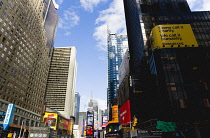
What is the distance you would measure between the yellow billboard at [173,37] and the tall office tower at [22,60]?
57.0 metres

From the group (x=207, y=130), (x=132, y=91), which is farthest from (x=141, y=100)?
(x=207, y=130)

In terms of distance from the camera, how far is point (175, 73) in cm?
4431

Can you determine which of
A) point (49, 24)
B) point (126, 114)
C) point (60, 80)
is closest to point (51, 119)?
point (60, 80)

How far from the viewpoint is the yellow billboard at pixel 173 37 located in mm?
48406

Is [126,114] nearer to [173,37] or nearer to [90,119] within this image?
[173,37]

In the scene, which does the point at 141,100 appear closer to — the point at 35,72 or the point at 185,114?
the point at 185,114

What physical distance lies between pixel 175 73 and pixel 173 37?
13093mm

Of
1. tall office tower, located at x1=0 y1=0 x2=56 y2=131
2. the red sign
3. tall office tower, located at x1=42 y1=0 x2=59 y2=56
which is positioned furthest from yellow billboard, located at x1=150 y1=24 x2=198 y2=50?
tall office tower, located at x1=42 y1=0 x2=59 y2=56

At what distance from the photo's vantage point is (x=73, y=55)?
558ft

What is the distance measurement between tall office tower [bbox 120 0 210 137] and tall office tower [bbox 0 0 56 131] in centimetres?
4898

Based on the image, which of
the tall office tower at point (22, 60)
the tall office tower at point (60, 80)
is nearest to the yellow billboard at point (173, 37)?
the tall office tower at point (22, 60)

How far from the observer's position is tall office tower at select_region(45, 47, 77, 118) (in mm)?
148625

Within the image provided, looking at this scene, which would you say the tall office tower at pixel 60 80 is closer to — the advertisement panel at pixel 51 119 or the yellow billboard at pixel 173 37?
the advertisement panel at pixel 51 119

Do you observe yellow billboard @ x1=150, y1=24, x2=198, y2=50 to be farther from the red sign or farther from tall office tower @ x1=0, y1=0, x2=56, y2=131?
tall office tower @ x1=0, y1=0, x2=56, y2=131
